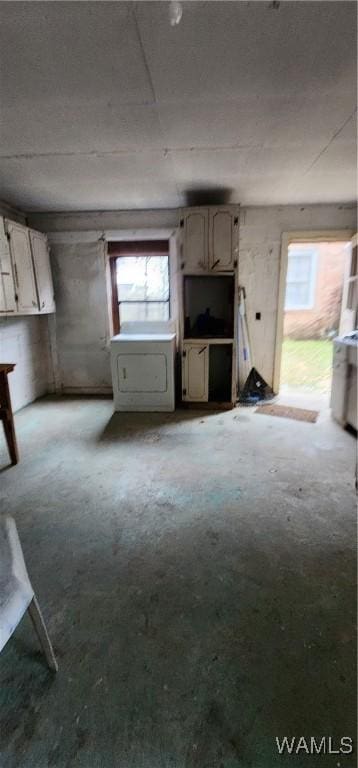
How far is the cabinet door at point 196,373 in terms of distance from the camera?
13.3ft

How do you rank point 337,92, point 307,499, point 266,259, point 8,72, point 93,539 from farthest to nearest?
point 266,259 < point 307,499 < point 93,539 < point 337,92 < point 8,72

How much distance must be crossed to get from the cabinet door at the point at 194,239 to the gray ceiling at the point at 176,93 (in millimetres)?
495

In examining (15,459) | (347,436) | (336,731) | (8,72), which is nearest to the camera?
(336,731)

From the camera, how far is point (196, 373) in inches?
161

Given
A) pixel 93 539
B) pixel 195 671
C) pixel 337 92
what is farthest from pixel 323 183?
pixel 195 671

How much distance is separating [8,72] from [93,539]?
237 centimetres

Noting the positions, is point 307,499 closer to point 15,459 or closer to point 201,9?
point 15,459

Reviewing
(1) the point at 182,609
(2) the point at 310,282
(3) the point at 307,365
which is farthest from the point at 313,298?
(1) the point at 182,609

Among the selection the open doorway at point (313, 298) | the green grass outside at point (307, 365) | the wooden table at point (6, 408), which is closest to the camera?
the wooden table at point (6, 408)

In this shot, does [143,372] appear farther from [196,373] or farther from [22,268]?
[22,268]

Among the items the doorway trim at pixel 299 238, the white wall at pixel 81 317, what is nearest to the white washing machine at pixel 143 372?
the white wall at pixel 81 317

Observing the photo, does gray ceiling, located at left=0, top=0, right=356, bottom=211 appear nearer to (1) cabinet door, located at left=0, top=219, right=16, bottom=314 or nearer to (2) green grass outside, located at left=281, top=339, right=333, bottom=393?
(1) cabinet door, located at left=0, top=219, right=16, bottom=314

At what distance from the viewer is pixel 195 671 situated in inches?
49.3

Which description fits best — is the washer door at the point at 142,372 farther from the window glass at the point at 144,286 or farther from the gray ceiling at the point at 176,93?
the gray ceiling at the point at 176,93
